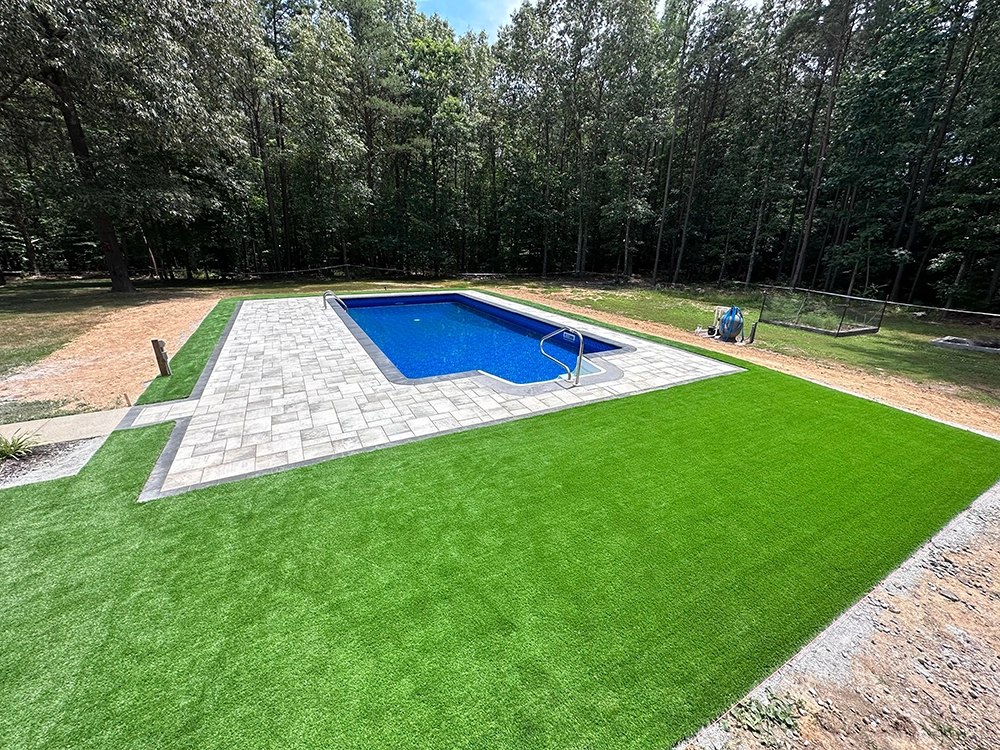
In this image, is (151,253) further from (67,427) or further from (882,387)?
(882,387)

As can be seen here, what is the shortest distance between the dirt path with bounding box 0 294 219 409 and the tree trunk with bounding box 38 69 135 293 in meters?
4.33

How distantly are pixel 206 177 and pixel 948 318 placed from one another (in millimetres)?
Result: 26532

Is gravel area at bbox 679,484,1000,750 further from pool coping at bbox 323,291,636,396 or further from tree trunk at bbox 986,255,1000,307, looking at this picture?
tree trunk at bbox 986,255,1000,307

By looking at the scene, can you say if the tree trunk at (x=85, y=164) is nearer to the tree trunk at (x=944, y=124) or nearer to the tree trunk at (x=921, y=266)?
the tree trunk at (x=944, y=124)

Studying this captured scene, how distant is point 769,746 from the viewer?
5.32ft

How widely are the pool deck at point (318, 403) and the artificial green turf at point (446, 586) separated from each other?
30cm

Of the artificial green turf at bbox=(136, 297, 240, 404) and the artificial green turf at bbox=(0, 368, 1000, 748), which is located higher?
the artificial green turf at bbox=(136, 297, 240, 404)

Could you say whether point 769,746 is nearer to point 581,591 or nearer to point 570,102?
point 581,591

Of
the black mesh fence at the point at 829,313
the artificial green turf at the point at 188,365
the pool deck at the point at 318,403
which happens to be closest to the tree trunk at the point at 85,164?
the artificial green turf at the point at 188,365

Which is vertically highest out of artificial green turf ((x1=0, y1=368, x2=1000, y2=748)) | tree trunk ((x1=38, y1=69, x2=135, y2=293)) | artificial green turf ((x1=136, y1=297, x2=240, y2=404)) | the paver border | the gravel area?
tree trunk ((x1=38, y1=69, x2=135, y2=293))

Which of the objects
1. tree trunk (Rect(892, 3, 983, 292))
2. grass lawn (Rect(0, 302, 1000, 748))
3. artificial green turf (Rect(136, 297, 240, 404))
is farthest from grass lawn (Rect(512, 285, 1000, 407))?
artificial green turf (Rect(136, 297, 240, 404))

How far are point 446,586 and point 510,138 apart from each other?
2417 centimetres

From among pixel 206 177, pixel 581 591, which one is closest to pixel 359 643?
pixel 581 591

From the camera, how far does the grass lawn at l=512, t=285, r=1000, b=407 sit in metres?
6.87
